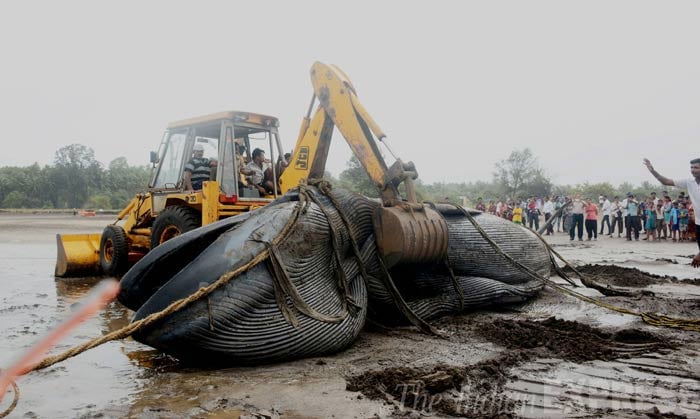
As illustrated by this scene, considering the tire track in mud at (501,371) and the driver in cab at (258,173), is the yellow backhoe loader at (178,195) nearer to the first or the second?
the driver in cab at (258,173)

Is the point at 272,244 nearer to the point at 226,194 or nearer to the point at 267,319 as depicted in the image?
the point at 267,319

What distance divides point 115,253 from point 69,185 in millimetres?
46592

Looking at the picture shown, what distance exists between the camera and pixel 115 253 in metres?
9.30

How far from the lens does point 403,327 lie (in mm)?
5230

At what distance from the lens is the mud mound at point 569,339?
4289 mm

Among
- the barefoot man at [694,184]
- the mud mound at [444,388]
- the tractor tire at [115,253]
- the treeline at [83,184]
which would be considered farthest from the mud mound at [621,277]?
the treeline at [83,184]

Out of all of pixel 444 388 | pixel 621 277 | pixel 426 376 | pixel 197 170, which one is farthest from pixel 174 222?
pixel 621 277

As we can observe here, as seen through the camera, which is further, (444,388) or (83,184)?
(83,184)

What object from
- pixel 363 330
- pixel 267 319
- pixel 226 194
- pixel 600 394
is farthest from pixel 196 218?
pixel 600 394

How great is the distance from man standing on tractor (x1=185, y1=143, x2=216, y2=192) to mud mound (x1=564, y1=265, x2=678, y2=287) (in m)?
5.66

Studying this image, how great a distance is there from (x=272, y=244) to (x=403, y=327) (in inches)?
63.2

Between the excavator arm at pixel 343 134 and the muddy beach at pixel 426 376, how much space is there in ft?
4.55

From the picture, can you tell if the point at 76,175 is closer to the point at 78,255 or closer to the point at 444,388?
the point at 78,255

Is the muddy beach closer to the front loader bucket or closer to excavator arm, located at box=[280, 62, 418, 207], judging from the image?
excavator arm, located at box=[280, 62, 418, 207]
